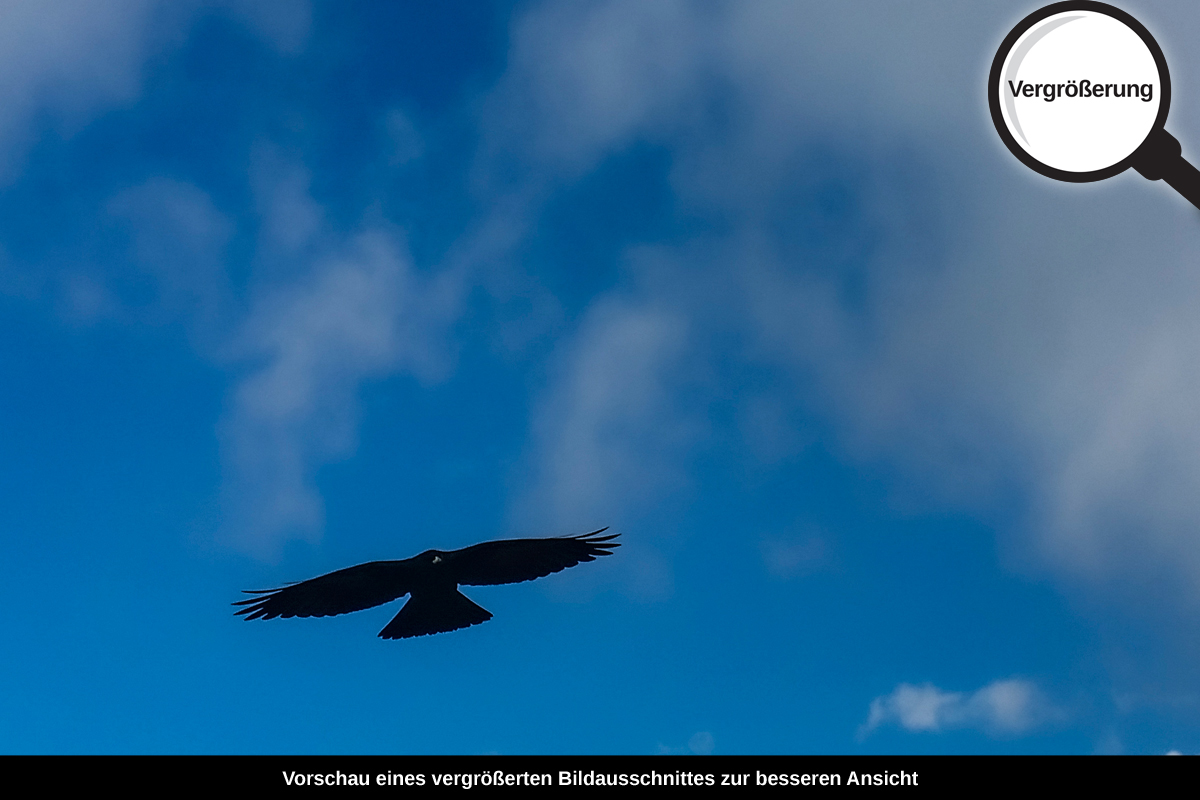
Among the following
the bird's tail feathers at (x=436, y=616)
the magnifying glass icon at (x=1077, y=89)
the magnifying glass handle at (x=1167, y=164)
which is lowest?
the magnifying glass handle at (x=1167, y=164)

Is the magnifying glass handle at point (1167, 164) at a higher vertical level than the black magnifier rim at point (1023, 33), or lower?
lower

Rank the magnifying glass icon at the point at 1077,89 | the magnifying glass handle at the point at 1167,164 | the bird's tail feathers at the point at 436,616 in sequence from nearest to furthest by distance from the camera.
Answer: the magnifying glass handle at the point at 1167,164
the magnifying glass icon at the point at 1077,89
the bird's tail feathers at the point at 436,616

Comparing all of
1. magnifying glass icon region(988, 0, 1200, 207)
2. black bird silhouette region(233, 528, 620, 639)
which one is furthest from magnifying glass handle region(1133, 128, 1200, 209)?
black bird silhouette region(233, 528, 620, 639)

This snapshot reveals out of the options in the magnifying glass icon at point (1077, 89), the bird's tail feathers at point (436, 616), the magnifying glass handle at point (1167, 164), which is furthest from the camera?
the bird's tail feathers at point (436, 616)

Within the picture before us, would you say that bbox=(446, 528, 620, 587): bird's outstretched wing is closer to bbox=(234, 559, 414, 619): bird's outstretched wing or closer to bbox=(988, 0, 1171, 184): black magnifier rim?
bbox=(234, 559, 414, 619): bird's outstretched wing

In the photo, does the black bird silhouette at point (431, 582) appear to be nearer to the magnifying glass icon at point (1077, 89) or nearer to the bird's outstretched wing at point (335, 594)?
the bird's outstretched wing at point (335, 594)

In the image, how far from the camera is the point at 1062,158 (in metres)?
2.16

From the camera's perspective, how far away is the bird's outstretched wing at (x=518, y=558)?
11844 mm

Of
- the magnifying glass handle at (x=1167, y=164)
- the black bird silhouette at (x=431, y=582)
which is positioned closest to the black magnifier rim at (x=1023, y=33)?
the magnifying glass handle at (x=1167, y=164)

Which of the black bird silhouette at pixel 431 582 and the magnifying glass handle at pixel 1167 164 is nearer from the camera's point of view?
the magnifying glass handle at pixel 1167 164

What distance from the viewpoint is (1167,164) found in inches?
74.3
